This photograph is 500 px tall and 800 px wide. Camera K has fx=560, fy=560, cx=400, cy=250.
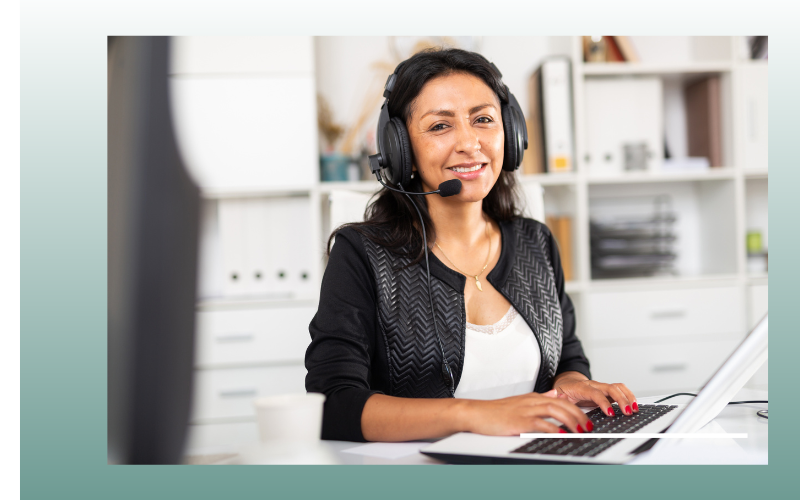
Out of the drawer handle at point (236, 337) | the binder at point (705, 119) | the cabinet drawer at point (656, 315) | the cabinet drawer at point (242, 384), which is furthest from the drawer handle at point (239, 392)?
the binder at point (705, 119)

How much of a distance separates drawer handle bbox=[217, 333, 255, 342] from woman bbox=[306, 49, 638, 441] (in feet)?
3.06

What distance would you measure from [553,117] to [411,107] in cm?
111

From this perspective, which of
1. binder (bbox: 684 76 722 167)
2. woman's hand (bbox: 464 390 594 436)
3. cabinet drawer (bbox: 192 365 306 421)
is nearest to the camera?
woman's hand (bbox: 464 390 594 436)

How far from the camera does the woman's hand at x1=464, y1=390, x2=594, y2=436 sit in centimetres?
63

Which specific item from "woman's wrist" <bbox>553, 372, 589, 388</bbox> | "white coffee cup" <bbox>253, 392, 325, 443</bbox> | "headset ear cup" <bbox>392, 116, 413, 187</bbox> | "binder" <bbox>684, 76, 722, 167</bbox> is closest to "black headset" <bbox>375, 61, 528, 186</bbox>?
"headset ear cup" <bbox>392, 116, 413, 187</bbox>

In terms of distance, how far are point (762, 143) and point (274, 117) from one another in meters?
1.73

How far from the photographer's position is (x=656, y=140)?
6.66 ft

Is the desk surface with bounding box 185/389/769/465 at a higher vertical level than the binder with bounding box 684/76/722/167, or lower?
lower

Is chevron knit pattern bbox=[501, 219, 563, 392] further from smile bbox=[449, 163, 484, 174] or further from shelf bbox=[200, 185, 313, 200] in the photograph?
shelf bbox=[200, 185, 313, 200]

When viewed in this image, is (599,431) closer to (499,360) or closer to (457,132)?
(499,360)

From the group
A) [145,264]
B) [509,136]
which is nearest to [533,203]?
[509,136]
